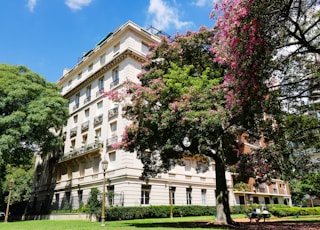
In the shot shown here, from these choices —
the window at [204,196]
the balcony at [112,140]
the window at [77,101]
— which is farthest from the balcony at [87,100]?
the window at [204,196]

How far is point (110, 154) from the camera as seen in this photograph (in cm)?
2623

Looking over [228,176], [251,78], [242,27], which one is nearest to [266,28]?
[242,27]

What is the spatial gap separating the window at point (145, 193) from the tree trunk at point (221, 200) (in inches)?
455

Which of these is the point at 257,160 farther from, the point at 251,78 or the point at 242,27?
the point at 242,27

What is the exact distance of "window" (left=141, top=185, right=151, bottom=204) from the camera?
2455 cm

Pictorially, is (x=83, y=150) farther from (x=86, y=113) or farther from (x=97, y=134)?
(x=86, y=113)

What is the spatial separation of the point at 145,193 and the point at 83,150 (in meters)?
8.79

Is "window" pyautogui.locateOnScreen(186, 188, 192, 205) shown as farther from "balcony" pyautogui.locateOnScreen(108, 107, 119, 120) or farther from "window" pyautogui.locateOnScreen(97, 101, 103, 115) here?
"window" pyautogui.locateOnScreen(97, 101, 103, 115)

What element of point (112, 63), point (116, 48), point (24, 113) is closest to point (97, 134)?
point (24, 113)

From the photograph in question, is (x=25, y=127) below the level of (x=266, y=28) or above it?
above

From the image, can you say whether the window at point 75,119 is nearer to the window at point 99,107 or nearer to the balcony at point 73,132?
the balcony at point 73,132

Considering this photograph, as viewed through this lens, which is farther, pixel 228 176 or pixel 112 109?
pixel 228 176

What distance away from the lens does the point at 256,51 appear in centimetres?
782

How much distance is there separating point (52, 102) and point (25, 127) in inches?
148
